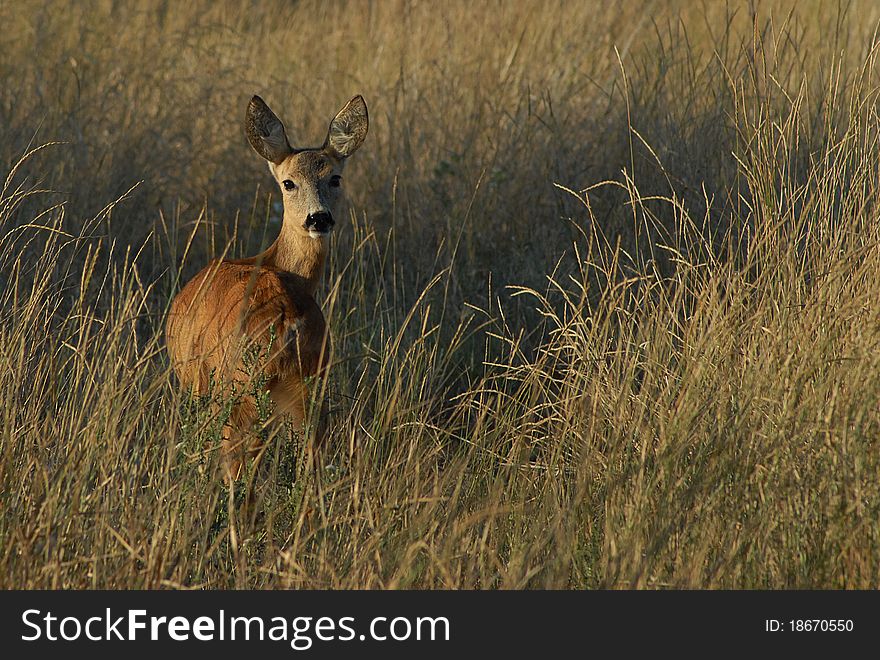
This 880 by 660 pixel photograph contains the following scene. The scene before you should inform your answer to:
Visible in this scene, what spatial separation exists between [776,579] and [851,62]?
4515 mm

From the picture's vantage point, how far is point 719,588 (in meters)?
3.09

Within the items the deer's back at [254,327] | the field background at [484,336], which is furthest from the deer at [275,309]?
the field background at [484,336]

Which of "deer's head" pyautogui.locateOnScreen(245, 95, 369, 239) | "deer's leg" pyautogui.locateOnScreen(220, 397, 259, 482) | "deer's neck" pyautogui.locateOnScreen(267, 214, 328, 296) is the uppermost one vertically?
"deer's head" pyautogui.locateOnScreen(245, 95, 369, 239)

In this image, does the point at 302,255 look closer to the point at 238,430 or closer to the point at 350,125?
the point at 350,125

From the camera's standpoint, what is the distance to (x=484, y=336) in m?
5.77

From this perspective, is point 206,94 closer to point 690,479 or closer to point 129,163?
point 129,163

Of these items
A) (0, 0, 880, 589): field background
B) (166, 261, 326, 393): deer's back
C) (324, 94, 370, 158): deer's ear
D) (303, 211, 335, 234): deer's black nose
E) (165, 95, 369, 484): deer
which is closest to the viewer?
(0, 0, 880, 589): field background

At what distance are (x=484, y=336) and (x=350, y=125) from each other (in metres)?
1.15

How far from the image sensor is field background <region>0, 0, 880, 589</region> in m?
3.21

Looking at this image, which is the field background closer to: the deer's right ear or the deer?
the deer

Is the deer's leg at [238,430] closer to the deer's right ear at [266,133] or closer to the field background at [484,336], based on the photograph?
the field background at [484,336]

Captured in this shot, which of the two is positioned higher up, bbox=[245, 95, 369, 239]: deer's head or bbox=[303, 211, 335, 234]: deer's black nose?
bbox=[245, 95, 369, 239]: deer's head

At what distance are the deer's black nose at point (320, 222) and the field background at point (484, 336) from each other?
1.04 ft

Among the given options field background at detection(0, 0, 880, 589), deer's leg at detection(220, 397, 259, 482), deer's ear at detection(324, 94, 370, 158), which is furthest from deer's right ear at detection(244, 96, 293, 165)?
deer's leg at detection(220, 397, 259, 482)
